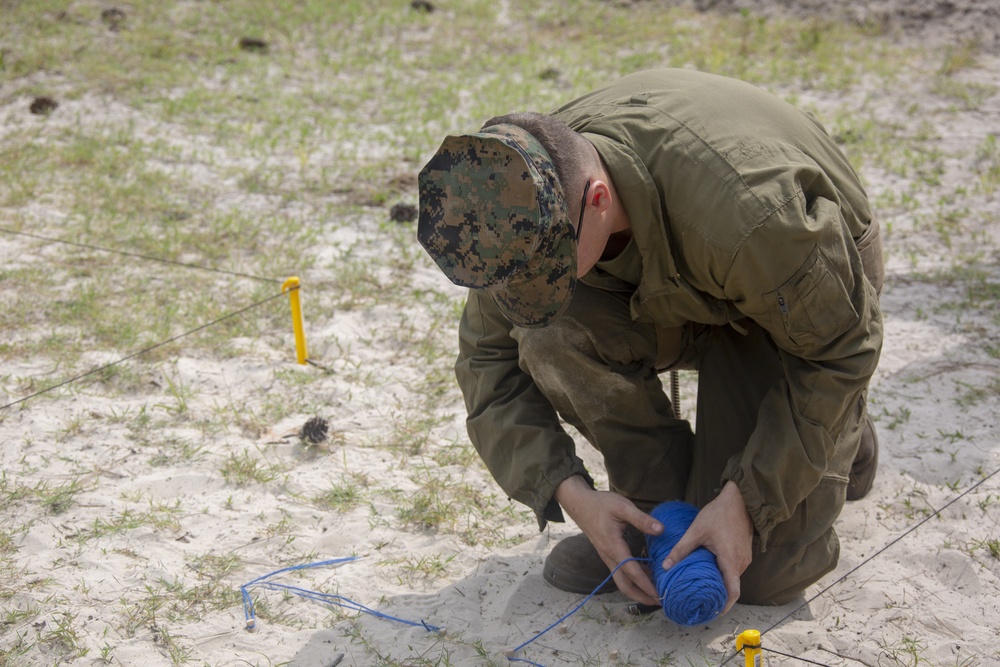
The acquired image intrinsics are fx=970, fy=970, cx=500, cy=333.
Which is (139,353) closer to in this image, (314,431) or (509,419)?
(314,431)

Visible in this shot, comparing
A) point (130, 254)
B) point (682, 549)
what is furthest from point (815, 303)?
point (130, 254)

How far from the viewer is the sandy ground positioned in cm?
220

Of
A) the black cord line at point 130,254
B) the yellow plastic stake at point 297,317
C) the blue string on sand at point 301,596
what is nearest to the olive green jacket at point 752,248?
the blue string on sand at point 301,596

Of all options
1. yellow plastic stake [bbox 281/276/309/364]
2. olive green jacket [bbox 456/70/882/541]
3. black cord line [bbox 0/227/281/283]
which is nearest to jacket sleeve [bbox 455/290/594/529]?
olive green jacket [bbox 456/70/882/541]

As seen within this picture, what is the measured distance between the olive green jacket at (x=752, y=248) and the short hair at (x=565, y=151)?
9cm

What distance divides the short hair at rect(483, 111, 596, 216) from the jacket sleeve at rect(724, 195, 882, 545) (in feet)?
1.11

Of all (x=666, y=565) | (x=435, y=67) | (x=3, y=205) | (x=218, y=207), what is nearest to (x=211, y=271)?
(x=218, y=207)

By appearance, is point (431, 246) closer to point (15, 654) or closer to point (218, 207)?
point (15, 654)

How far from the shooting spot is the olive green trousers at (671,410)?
223cm

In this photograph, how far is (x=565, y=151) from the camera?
5.98 ft

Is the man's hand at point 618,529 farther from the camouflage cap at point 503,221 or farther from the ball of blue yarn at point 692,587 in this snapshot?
the camouflage cap at point 503,221

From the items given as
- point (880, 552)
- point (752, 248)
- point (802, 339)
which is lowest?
point (880, 552)

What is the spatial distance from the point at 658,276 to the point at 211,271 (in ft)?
8.21

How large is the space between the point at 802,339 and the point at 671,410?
1.92 ft
